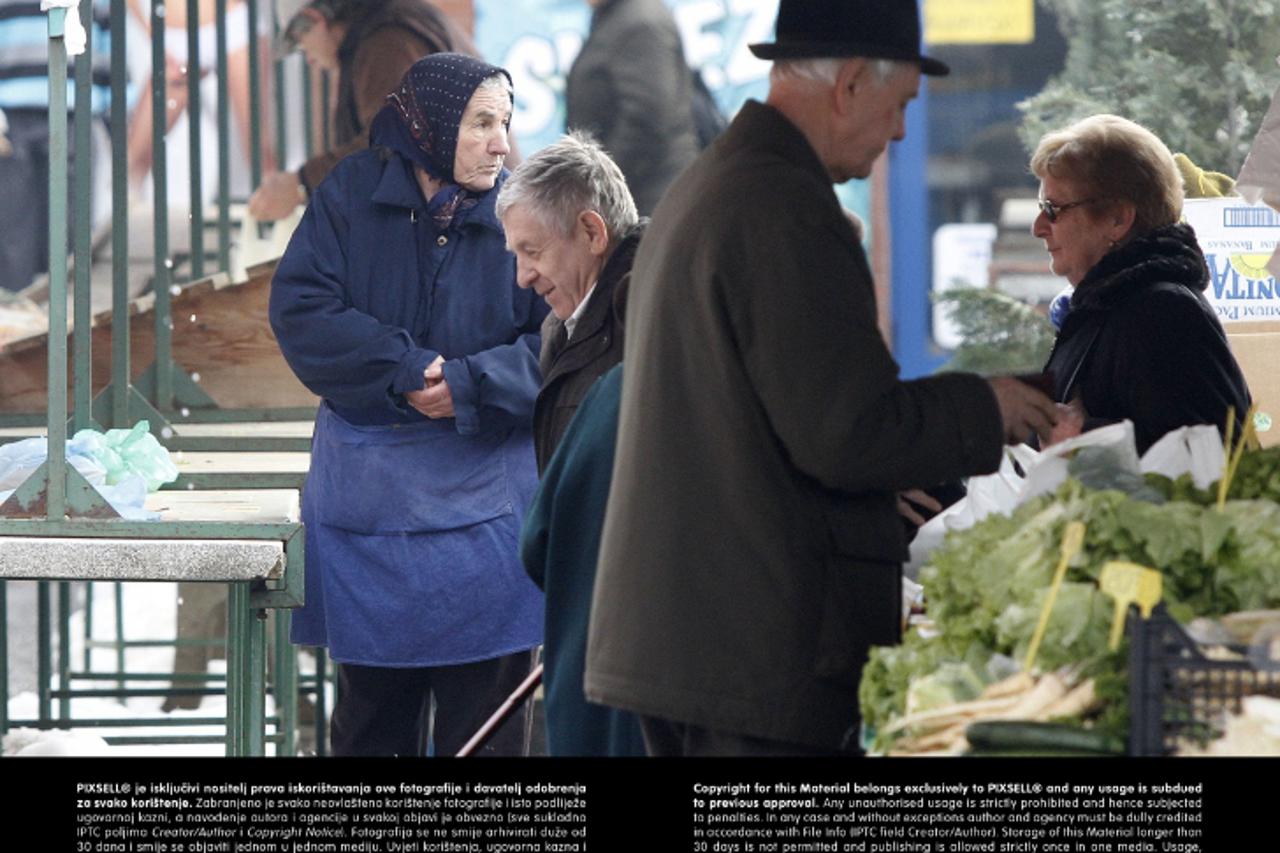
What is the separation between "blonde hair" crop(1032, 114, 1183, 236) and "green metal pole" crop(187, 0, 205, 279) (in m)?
2.71

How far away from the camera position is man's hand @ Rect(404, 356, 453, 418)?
4.16m

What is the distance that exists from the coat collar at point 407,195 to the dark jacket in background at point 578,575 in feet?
4.42

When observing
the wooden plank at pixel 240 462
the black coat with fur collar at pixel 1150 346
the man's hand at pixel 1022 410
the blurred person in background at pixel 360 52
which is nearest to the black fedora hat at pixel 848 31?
the man's hand at pixel 1022 410

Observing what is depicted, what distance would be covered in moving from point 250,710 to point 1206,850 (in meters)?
2.06

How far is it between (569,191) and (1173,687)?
6.40 feet

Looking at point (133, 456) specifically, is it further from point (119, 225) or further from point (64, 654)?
point (64, 654)

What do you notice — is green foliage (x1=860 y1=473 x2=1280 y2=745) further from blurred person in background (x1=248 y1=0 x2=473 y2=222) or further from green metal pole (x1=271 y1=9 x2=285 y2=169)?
green metal pole (x1=271 y1=9 x2=285 y2=169)

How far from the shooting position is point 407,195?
4.25m

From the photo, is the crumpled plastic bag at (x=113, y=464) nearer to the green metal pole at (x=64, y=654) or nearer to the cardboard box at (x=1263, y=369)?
the green metal pole at (x=64, y=654)

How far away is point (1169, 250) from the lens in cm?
377

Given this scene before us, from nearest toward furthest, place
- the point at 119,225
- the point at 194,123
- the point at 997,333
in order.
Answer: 1. the point at 119,225
2. the point at 194,123
3. the point at 997,333

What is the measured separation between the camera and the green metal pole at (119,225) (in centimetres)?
473

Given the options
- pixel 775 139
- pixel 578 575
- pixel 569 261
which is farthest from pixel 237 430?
pixel 775 139

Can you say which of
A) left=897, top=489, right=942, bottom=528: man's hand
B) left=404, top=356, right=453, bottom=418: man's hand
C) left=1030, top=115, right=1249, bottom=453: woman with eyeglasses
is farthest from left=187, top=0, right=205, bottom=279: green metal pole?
left=897, top=489, right=942, bottom=528: man's hand
